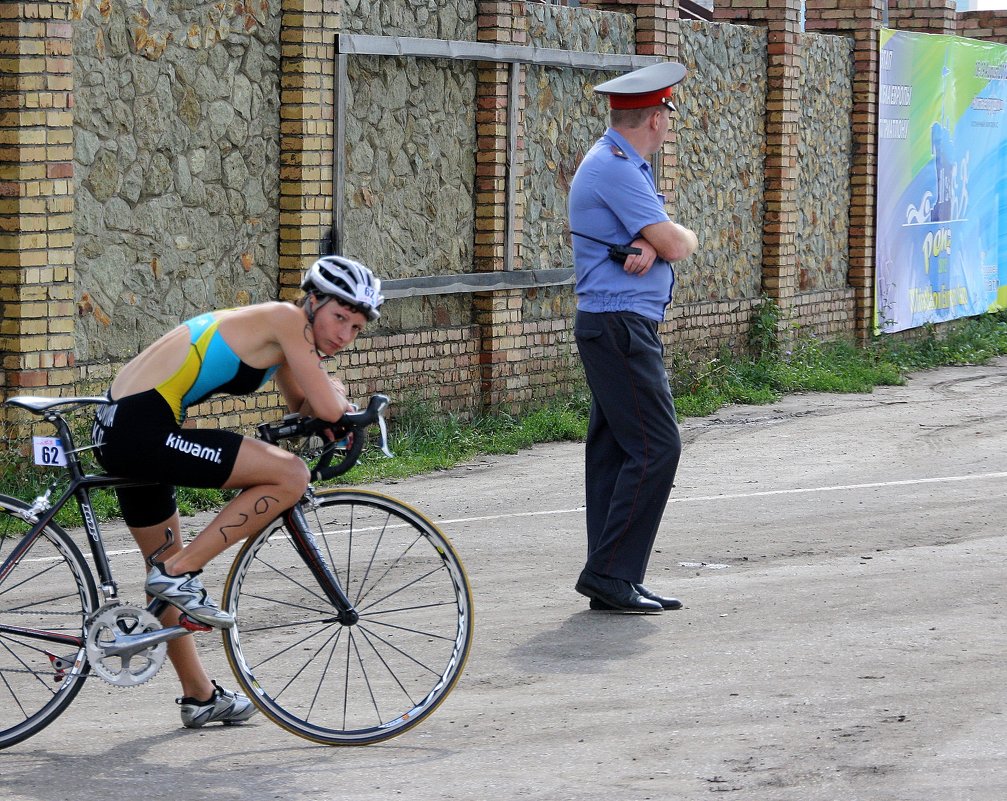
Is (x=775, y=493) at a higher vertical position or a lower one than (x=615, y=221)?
lower

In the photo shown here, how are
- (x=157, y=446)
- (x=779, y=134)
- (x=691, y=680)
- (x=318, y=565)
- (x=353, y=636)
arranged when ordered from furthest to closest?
1. (x=779, y=134)
2. (x=691, y=680)
3. (x=353, y=636)
4. (x=318, y=565)
5. (x=157, y=446)

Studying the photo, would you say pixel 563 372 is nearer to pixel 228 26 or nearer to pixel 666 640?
pixel 228 26

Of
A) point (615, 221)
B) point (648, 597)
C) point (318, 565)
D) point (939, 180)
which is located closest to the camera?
point (318, 565)

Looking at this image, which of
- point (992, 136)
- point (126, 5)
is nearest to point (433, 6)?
point (126, 5)

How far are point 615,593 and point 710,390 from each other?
25.6 feet

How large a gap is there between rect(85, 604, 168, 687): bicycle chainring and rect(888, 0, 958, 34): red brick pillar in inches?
703

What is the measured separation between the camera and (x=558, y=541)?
9.39 meters

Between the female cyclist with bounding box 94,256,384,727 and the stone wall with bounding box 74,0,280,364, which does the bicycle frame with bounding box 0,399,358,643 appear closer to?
the female cyclist with bounding box 94,256,384,727

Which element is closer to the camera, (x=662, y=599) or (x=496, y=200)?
(x=662, y=599)

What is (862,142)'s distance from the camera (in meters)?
18.7

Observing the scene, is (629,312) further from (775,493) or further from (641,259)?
(775,493)

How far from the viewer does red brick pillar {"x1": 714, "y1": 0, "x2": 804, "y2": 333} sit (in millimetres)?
16922

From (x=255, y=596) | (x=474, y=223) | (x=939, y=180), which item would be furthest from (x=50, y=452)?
(x=939, y=180)

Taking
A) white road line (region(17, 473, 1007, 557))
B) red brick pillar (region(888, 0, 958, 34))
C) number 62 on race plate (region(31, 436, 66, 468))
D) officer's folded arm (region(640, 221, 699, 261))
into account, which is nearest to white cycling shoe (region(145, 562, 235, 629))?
number 62 on race plate (region(31, 436, 66, 468))
